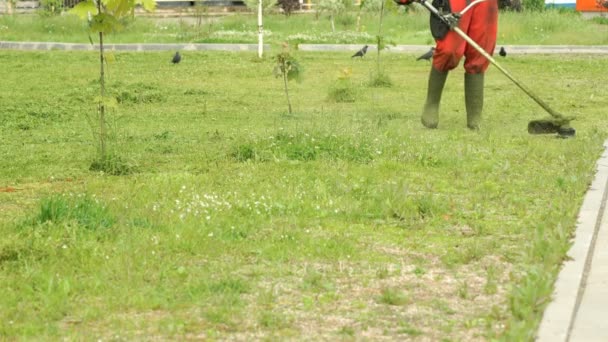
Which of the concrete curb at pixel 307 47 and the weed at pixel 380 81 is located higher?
the weed at pixel 380 81

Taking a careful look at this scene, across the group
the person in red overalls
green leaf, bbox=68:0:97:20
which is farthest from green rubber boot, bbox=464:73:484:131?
green leaf, bbox=68:0:97:20

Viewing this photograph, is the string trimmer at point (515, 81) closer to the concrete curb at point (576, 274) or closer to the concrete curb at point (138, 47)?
the concrete curb at point (576, 274)

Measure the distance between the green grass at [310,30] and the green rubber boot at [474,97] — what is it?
1213cm

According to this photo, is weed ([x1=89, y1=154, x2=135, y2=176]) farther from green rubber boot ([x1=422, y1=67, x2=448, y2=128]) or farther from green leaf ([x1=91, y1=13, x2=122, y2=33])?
green rubber boot ([x1=422, y1=67, x2=448, y2=128])

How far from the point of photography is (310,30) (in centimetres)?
2909

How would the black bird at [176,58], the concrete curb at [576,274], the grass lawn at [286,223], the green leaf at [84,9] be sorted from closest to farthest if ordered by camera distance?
1. the concrete curb at [576,274]
2. the grass lawn at [286,223]
3. the green leaf at [84,9]
4. the black bird at [176,58]

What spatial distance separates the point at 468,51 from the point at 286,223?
16.2 ft

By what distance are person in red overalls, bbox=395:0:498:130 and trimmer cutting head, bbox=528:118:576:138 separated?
2.39 feet

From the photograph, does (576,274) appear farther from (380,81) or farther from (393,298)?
(380,81)

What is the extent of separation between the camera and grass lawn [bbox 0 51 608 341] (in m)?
5.48

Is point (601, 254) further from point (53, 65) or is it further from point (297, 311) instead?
point (53, 65)

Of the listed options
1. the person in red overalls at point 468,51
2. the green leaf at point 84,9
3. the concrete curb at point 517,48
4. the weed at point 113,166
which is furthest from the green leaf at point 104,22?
the concrete curb at point 517,48

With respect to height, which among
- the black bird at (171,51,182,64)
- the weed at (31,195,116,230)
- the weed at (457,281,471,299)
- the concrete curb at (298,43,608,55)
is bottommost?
the concrete curb at (298,43,608,55)

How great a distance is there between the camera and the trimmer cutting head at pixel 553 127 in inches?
445
